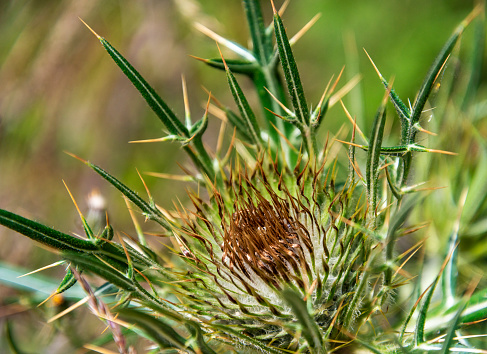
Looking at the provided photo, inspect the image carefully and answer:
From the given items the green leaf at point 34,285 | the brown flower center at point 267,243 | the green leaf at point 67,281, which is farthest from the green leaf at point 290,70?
the green leaf at point 34,285

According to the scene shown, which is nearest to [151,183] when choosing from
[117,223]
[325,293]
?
[117,223]

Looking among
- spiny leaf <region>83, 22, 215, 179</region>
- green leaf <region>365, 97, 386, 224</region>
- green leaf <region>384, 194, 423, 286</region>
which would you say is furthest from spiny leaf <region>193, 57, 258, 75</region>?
green leaf <region>384, 194, 423, 286</region>

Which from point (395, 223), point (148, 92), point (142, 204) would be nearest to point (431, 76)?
point (395, 223)

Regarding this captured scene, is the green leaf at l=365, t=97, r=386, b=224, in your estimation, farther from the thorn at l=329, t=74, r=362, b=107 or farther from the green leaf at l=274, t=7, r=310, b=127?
the thorn at l=329, t=74, r=362, b=107

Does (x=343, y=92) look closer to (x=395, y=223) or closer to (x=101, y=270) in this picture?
(x=395, y=223)

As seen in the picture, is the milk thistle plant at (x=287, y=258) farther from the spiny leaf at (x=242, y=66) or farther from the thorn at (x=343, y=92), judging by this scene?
the thorn at (x=343, y=92)

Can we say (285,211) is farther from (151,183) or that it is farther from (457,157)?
(151,183)

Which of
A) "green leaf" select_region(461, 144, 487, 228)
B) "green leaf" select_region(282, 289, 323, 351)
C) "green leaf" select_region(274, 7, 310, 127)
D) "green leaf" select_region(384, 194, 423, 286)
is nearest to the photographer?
"green leaf" select_region(282, 289, 323, 351)
